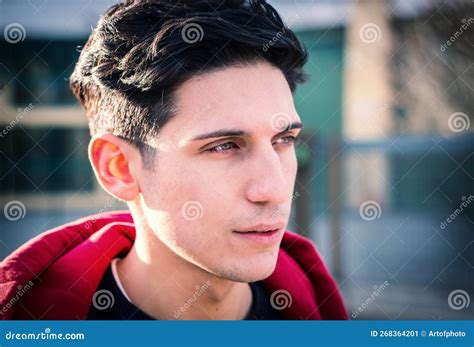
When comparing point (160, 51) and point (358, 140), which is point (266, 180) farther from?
point (358, 140)

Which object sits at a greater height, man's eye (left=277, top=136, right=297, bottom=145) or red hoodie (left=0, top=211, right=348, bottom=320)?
man's eye (left=277, top=136, right=297, bottom=145)

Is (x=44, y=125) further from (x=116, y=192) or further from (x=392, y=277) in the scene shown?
(x=392, y=277)

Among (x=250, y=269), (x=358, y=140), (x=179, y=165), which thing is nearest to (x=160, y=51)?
(x=179, y=165)

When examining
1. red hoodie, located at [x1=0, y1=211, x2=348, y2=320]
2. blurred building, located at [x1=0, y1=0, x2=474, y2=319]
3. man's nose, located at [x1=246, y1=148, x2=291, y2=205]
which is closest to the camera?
man's nose, located at [x1=246, y1=148, x2=291, y2=205]

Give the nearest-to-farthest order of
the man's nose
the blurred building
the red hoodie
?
the man's nose
the red hoodie
the blurred building

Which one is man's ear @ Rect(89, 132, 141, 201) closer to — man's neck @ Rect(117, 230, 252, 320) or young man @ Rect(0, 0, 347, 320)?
young man @ Rect(0, 0, 347, 320)

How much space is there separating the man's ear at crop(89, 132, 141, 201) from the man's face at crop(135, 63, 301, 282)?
120 millimetres

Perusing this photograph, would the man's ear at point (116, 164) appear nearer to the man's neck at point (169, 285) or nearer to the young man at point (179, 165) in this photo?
the young man at point (179, 165)

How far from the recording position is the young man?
207 centimetres

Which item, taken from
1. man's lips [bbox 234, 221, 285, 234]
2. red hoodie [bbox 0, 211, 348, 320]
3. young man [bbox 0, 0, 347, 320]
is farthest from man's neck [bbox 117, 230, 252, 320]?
man's lips [bbox 234, 221, 285, 234]

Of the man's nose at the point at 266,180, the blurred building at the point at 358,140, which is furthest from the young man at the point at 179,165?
the blurred building at the point at 358,140

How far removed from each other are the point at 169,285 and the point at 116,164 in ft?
1.58

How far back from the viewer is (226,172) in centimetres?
207

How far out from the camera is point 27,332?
2.46 m
